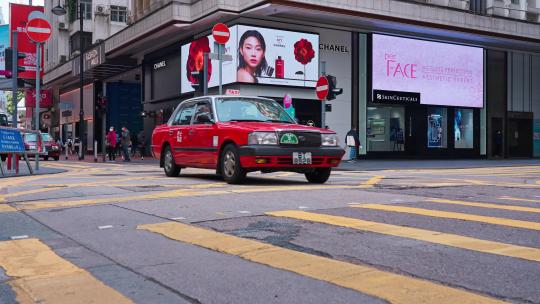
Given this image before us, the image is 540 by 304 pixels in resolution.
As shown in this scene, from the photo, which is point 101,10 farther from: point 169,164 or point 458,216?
point 458,216

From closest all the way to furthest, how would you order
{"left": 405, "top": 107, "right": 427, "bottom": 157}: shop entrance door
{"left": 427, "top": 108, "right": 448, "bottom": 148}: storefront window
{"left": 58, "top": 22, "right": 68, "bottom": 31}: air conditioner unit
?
1. {"left": 405, "top": 107, "right": 427, "bottom": 157}: shop entrance door
2. {"left": 427, "top": 108, "right": 448, "bottom": 148}: storefront window
3. {"left": 58, "top": 22, "right": 68, "bottom": 31}: air conditioner unit

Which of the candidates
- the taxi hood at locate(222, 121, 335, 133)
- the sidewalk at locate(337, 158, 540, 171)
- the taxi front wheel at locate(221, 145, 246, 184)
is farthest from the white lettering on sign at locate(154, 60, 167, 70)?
the taxi front wheel at locate(221, 145, 246, 184)

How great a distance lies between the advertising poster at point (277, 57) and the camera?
85.0ft

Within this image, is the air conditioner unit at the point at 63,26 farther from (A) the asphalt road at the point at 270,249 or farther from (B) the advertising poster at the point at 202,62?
(A) the asphalt road at the point at 270,249

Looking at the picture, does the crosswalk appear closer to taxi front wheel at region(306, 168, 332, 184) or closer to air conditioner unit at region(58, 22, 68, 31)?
taxi front wheel at region(306, 168, 332, 184)

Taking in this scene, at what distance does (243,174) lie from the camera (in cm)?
996

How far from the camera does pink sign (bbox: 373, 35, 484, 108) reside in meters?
29.0

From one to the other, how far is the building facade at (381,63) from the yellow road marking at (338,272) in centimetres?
2028

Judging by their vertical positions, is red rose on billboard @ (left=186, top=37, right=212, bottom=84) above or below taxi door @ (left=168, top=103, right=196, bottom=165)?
above

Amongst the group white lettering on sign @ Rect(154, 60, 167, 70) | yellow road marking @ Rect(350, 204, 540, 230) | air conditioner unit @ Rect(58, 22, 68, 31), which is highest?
air conditioner unit @ Rect(58, 22, 68, 31)

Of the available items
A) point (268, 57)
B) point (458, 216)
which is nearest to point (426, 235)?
point (458, 216)

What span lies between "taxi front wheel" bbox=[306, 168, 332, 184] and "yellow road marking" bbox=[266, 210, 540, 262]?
14.1 ft

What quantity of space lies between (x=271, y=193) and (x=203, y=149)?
3139 mm

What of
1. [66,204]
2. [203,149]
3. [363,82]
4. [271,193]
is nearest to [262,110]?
[203,149]
